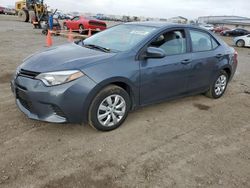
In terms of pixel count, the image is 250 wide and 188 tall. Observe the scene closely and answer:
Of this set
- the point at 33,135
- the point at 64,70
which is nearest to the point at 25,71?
the point at 64,70

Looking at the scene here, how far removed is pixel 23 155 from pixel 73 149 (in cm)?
60

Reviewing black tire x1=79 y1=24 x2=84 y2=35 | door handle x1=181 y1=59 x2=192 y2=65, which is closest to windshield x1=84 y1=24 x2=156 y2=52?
door handle x1=181 y1=59 x2=192 y2=65

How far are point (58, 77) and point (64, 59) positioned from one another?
378 millimetres

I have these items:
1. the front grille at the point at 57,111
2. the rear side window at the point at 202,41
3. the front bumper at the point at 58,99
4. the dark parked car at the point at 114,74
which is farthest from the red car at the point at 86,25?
the front grille at the point at 57,111

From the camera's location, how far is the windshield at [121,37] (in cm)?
407

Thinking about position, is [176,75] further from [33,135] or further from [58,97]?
[33,135]

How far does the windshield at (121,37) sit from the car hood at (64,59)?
349 mm

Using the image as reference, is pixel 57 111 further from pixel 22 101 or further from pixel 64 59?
pixel 64 59

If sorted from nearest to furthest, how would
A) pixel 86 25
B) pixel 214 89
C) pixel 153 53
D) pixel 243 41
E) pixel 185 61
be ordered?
pixel 153 53
pixel 185 61
pixel 214 89
pixel 86 25
pixel 243 41

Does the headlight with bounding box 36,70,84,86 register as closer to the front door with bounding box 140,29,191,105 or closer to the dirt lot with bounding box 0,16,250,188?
the dirt lot with bounding box 0,16,250,188

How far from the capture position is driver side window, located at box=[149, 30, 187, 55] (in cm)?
429

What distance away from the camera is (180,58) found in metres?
4.46

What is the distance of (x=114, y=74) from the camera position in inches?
142

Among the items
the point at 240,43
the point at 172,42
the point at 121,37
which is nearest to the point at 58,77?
the point at 121,37
